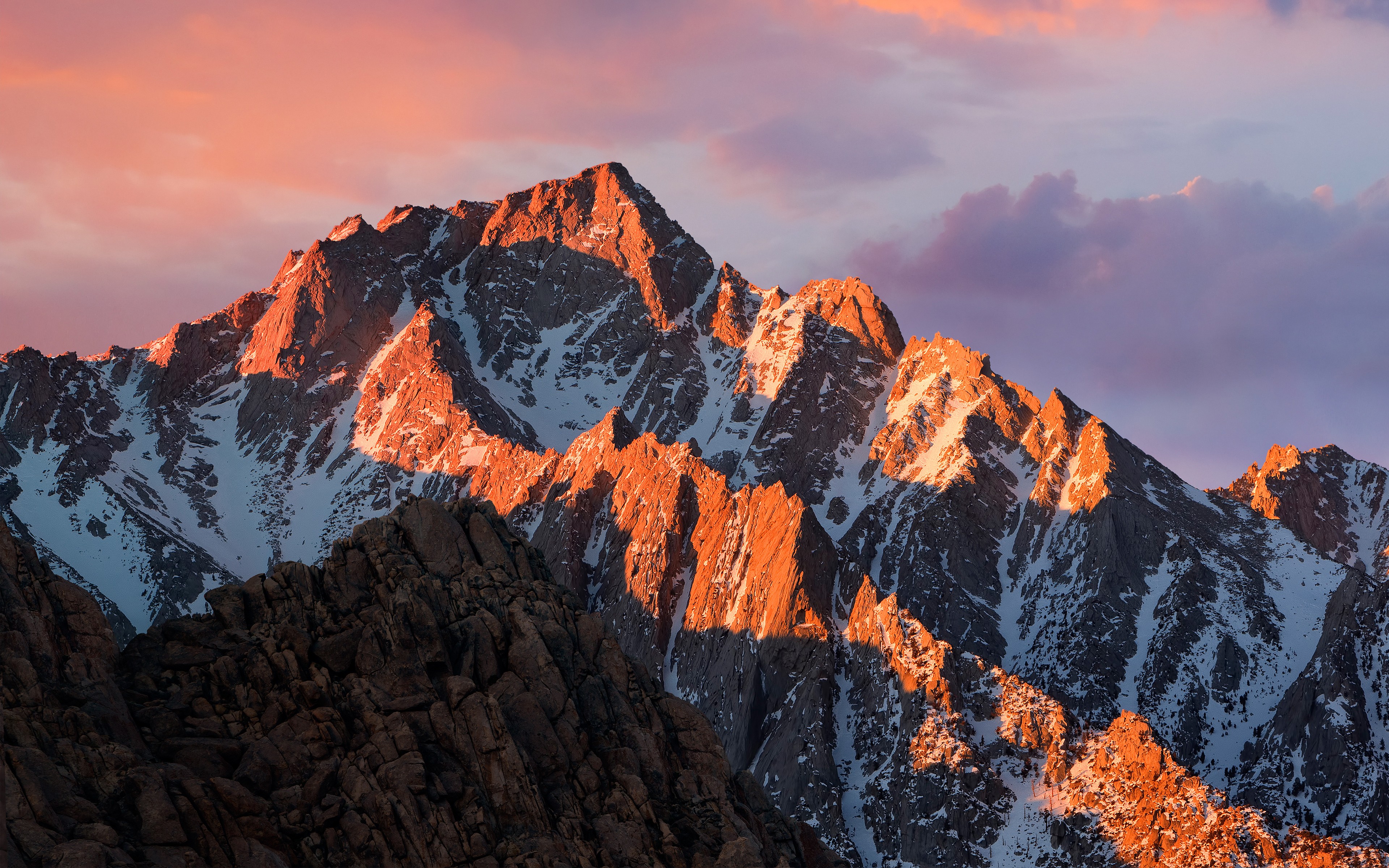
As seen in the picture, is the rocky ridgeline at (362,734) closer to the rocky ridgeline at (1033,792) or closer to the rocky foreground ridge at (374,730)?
the rocky foreground ridge at (374,730)

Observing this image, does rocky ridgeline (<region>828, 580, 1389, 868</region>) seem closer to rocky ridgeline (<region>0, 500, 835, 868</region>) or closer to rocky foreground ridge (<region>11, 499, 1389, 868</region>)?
rocky foreground ridge (<region>11, 499, 1389, 868</region>)

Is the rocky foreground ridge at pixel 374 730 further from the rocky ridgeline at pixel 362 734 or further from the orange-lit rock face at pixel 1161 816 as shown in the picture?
the orange-lit rock face at pixel 1161 816

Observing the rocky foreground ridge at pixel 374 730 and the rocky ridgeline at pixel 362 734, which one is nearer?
the rocky ridgeline at pixel 362 734

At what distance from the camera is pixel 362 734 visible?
3174 inches

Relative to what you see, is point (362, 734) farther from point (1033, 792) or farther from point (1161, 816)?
point (1033, 792)

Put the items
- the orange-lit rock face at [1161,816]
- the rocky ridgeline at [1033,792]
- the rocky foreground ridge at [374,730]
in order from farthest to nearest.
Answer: the rocky ridgeline at [1033,792] < the orange-lit rock face at [1161,816] < the rocky foreground ridge at [374,730]

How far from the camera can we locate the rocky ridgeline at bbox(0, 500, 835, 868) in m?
69.4

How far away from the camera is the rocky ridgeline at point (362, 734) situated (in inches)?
2734

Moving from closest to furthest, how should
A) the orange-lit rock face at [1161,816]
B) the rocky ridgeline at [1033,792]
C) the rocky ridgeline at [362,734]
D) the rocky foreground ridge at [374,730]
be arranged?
the rocky ridgeline at [362,734], the rocky foreground ridge at [374,730], the orange-lit rock face at [1161,816], the rocky ridgeline at [1033,792]

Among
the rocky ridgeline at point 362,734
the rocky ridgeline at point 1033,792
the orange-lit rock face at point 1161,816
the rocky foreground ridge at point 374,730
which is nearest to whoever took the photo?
the rocky ridgeline at point 362,734

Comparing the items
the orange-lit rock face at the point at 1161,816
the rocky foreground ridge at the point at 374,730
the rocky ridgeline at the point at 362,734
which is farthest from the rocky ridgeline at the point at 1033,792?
the rocky ridgeline at the point at 362,734

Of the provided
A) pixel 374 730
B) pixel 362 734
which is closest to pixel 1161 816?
pixel 374 730

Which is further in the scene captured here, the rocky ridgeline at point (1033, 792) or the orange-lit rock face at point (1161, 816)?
the rocky ridgeline at point (1033, 792)

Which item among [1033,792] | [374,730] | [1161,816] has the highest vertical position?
[1033,792]
